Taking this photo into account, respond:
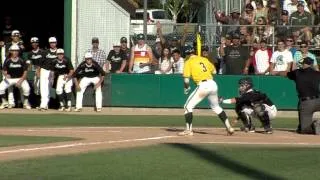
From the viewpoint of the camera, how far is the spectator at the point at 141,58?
22.9 meters

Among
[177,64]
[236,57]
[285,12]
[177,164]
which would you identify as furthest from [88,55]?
[177,164]

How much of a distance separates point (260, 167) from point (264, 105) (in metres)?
5.35

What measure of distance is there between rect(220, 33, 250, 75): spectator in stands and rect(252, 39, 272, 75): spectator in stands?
10.4 inches

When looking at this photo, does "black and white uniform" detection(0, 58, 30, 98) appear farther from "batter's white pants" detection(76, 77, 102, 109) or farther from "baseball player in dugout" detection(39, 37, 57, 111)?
"batter's white pants" detection(76, 77, 102, 109)

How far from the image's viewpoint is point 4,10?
28828 mm

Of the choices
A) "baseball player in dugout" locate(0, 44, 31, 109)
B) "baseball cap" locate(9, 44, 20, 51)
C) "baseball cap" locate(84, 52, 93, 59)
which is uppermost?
"baseball cap" locate(9, 44, 20, 51)

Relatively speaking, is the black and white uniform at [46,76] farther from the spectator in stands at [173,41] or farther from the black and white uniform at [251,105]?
the black and white uniform at [251,105]

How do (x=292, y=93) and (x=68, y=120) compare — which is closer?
(x=68, y=120)

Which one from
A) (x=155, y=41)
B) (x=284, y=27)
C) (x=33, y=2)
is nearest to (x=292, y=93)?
(x=284, y=27)

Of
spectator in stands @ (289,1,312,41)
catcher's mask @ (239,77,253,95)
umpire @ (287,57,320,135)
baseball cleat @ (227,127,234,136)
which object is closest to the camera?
baseball cleat @ (227,127,234,136)

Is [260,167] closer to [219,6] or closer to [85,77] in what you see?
[85,77]

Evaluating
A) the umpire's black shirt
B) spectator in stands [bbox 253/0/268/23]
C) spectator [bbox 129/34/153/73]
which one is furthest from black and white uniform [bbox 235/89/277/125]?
spectator in stands [bbox 253/0/268/23]

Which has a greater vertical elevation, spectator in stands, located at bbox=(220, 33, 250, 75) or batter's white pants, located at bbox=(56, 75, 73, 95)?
spectator in stands, located at bbox=(220, 33, 250, 75)

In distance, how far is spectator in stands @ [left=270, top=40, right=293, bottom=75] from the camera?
21938 mm
